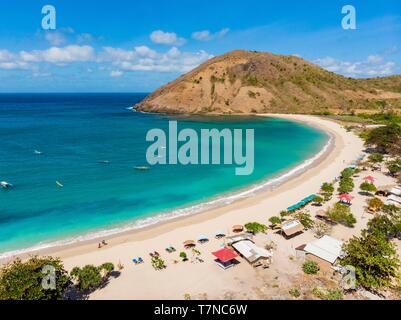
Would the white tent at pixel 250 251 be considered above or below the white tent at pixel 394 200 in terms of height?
below

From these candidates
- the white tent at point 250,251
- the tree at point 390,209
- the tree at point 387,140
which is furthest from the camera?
the tree at point 387,140

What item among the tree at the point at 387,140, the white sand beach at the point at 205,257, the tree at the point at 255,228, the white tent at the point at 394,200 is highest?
the tree at the point at 387,140

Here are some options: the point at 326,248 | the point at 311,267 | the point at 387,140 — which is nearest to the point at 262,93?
the point at 387,140

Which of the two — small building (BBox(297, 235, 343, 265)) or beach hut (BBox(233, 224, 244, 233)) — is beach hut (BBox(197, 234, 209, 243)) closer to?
beach hut (BBox(233, 224, 244, 233))

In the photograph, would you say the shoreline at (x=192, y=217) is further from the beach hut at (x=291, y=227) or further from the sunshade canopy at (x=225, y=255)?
the sunshade canopy at (x=225, y=255)

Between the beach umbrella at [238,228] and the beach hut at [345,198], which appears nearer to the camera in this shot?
the beach umbrella at [238,228]

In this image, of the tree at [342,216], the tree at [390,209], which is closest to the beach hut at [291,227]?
the tree at [342,216]

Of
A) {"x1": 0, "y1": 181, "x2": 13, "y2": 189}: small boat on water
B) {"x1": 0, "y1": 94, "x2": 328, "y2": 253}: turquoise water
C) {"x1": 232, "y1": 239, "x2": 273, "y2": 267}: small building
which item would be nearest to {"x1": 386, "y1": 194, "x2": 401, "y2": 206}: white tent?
{"x1": 0, "y1": 94, "x2": 328, "y2": 253}: turquoise water

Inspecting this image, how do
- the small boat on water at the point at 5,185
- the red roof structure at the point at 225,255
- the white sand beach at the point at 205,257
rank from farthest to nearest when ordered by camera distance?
the small boat on water at the point at 5,185 < the red roof structure at the point at 225,255 < the white sand beach at the point at 205,257
